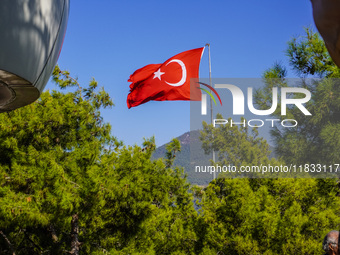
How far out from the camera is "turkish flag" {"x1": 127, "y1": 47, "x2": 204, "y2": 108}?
11.9 meters

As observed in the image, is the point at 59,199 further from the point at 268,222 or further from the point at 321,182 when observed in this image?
the point at 321,182

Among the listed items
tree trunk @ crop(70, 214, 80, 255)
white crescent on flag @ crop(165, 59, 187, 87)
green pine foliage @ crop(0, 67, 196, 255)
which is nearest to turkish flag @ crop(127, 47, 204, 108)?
white crescent on flag @ crop(165, 59, 187, 87)

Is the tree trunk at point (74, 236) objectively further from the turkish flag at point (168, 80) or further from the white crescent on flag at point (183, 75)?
the white crescent on flag at point (183, 75)

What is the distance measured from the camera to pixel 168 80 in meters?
12.0

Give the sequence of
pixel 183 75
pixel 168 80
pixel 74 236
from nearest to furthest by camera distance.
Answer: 1. pixel 74 236
2. pixel 168 80
3. pixel 183 75

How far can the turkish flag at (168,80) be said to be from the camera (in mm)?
11930

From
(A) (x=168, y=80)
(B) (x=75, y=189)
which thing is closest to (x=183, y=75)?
(A) (x=168, y=80)

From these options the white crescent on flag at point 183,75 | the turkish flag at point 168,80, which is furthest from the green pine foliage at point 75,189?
the white crescent on flag at point 183,75

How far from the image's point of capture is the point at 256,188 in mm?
11648

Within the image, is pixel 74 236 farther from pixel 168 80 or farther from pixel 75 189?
pixel 168 80

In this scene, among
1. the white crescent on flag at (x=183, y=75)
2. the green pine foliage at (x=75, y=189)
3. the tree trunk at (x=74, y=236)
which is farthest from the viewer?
the white crescent on flag at (x=183, y=75)

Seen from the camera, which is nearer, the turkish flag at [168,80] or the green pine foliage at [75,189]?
the green pine foliage at [75,189]

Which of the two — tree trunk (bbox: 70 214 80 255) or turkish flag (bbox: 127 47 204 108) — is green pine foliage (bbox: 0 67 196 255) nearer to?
tree trunk (bbox: 70 214 80 255)

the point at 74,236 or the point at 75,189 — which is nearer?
the point at 75,189
